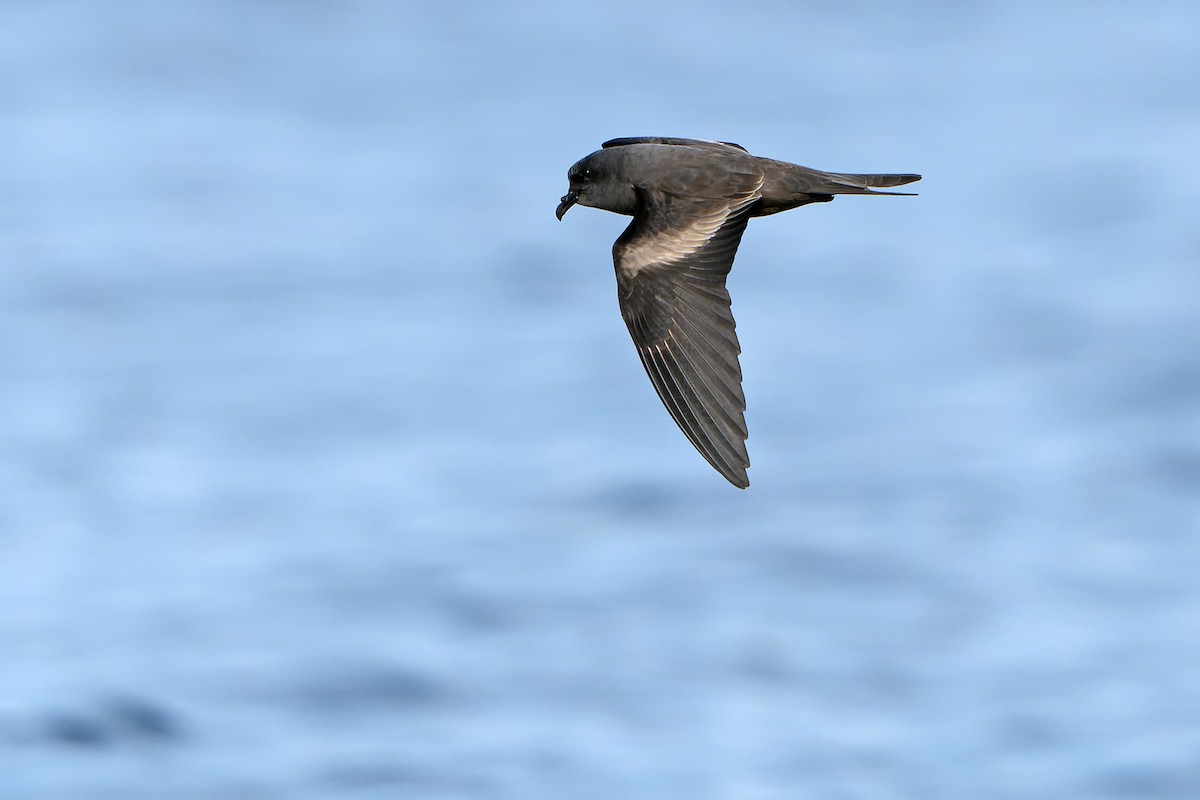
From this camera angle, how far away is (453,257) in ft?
136

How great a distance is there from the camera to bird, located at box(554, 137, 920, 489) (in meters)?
9.46

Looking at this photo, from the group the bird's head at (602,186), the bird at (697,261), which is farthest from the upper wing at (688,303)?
the bird's head at (602,186)

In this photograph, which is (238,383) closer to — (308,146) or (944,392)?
(308,146)

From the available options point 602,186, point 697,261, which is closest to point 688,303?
point 697,261

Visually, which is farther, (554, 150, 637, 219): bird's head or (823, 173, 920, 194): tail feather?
(554, 150, 637, 219): bird's head

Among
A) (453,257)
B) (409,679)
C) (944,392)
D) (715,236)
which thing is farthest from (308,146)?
(715,236)

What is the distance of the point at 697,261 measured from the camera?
31.8 feet

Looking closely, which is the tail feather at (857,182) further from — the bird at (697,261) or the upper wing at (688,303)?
the upper wing at (688,303)

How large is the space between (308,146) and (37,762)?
1279 centimetres

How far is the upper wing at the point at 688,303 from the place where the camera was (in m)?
9.47

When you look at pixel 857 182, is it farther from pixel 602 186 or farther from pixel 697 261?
pixel 602 186

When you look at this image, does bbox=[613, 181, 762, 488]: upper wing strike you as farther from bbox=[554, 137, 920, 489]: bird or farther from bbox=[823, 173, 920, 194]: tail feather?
bbox=[823, 173, 920, 194]: tail feather

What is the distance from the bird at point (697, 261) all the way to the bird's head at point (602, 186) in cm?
1

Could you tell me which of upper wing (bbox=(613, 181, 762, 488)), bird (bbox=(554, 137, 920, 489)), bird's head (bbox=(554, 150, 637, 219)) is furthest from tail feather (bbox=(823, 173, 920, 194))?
bird's head (bbox=(554, 150, 637, 219))
